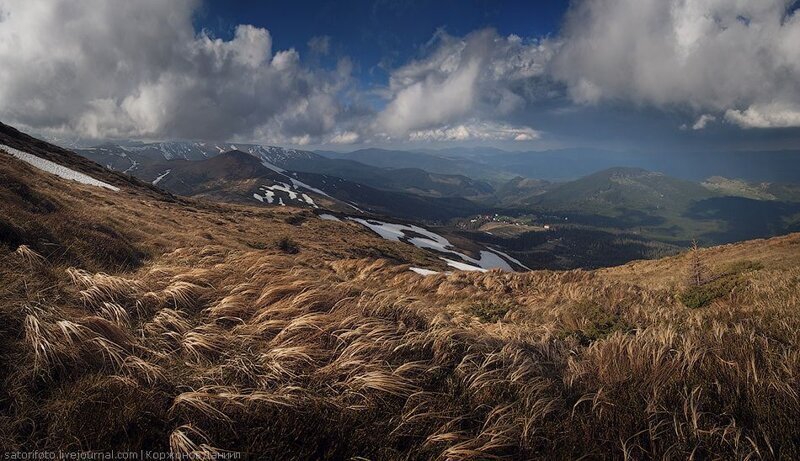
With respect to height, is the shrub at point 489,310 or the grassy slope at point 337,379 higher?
the grassy slope at point 337,379

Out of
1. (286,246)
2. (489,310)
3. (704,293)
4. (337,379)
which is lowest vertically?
(286,246)

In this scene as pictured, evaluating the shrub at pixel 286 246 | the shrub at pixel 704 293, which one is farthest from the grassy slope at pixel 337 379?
the shrub at pixel 286 246

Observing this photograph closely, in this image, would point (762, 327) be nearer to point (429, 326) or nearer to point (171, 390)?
point (429, 326)

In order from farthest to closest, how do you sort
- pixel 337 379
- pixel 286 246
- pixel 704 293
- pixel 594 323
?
pixel 286 246 < pixel 704 293 < pixel 594 323 < pixel 337 379

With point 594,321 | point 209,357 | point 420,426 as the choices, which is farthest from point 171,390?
point 594,321

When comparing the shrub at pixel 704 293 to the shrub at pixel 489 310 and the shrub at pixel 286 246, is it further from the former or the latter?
the shrub at pixel 286 246

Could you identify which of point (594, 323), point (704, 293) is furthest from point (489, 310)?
point (704, 293)

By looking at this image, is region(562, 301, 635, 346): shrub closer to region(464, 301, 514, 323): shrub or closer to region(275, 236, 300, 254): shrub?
region(464, 301, 514, 323): shrub

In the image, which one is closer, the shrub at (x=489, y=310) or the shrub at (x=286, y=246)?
the shrub at (x=489, y=310)

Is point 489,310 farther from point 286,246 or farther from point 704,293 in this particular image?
point 286,246

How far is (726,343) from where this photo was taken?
16.9 ft

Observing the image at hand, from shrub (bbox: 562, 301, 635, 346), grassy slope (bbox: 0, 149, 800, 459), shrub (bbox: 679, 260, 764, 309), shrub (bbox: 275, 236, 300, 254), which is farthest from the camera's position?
shrub (bbox: 275, 236, 300, 254)

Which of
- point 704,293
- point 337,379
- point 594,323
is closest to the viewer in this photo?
point 337,379

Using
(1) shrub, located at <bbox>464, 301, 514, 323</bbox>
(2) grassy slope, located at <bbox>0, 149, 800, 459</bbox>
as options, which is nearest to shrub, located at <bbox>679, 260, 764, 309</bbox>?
(2) grassy slope, located at <bbox>0, 149, 800, 459</bbox>
